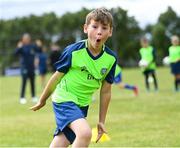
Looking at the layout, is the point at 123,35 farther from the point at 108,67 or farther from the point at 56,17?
the point at 108,67

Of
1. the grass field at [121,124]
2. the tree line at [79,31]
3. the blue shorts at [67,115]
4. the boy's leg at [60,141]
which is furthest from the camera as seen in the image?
the tree line at [79,31]

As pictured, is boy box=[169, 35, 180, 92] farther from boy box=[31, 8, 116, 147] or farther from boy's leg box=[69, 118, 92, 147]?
boy's leg box=[69, 118, 92, 147]

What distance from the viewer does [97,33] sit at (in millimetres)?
5547

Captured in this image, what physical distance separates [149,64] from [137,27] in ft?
228

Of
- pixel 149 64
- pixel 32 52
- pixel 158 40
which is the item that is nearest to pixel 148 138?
pixel 32 52

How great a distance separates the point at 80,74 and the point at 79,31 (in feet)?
263

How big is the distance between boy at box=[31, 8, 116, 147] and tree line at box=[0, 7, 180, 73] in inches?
2494

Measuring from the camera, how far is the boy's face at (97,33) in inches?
219

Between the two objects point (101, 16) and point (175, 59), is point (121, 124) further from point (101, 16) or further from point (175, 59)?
point (175, 59)

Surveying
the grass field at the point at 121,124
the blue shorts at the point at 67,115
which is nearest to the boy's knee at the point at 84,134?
the blue shorts at the point at 67,115

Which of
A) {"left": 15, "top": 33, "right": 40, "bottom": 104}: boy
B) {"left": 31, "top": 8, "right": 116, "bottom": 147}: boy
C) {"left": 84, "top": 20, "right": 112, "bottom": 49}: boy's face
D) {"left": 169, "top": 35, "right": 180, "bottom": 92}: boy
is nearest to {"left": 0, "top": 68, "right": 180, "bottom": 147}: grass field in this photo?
{"left": 15, "top": 33, "right": 40, "bottom": 104}: boy

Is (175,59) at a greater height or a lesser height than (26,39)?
lesser

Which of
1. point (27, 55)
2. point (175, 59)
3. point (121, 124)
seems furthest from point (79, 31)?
point (121, 124)

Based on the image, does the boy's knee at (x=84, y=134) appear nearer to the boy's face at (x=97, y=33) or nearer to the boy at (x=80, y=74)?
the boy at (x=80, y=74)
